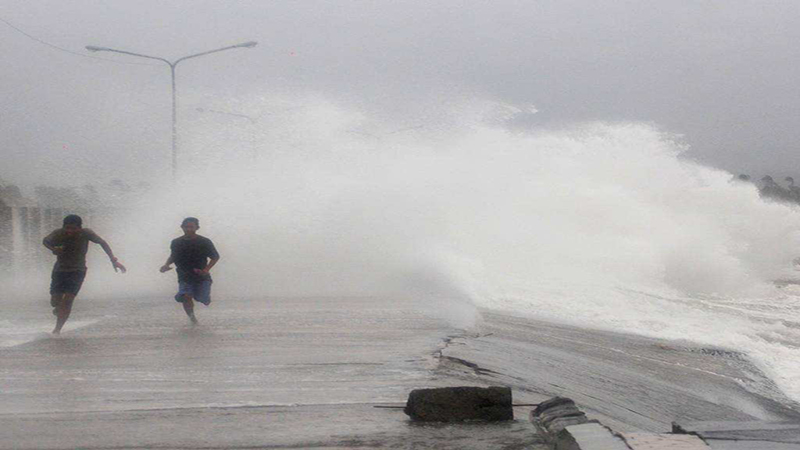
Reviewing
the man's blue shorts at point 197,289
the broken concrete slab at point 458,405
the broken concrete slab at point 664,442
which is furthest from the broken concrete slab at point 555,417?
the man's blue shorts at point 197,289

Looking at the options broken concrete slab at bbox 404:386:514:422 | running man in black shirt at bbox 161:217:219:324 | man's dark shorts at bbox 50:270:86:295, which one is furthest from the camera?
running man in black shirt at bbox 161:217:219:324

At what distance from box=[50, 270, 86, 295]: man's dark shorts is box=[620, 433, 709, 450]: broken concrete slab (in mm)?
9092

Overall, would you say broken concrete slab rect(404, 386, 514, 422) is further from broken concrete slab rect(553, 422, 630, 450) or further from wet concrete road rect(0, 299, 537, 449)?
broken concrete slab rect(553, 422, 630, 450)

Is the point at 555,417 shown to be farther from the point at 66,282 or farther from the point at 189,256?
the point at 66,282

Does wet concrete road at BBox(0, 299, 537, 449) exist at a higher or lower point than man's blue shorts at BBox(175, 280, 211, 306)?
lower

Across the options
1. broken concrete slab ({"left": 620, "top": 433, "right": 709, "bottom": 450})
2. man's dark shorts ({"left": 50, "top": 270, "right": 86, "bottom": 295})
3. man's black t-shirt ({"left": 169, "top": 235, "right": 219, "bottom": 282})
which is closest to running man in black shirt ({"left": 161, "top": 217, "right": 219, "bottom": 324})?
man's black t-shirt ({"left": 169, "top": 235, "right": 219, "bottom": 282})

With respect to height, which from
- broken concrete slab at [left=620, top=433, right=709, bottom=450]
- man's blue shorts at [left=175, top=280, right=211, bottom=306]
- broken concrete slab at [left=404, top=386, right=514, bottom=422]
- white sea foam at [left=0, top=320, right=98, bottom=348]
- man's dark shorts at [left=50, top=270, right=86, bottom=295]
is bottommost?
white sea foam at [left=0, top=320, right=98, bottom=348]

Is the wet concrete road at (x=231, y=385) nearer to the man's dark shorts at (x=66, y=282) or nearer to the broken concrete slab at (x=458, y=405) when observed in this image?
the broken concrete slab at (x=458, y=405)

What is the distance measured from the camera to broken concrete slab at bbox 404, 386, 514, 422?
22.1ft

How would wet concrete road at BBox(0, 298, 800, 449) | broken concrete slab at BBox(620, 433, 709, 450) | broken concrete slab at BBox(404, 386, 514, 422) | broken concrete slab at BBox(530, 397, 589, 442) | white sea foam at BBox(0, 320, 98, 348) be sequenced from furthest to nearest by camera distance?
1. white sea foam at BBox(0, 320, 98, 348)
2. broken concrete slab at BBox(404, 386, 514, 422)
3. wet concrete road at BBox(0, 298, 800, 449)
4. broken concrete slab at BBox(530, 397, 589, 442)
5. broken concrete slab at BBox(620, 433, 709, 450)

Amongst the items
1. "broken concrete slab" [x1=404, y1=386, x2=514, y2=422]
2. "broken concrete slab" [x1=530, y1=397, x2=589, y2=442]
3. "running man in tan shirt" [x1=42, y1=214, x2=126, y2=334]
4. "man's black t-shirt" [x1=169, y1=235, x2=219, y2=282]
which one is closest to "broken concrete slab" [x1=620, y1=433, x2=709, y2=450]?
"broken concrete slab" [x1=530, y1=397, x2=589, y2=442]

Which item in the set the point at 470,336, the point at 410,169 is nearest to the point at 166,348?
the point at 470,336

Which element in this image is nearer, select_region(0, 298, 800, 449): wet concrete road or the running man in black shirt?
select_region(0, 298, 800, 449): wet concrete road

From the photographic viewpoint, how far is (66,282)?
12852 mm
